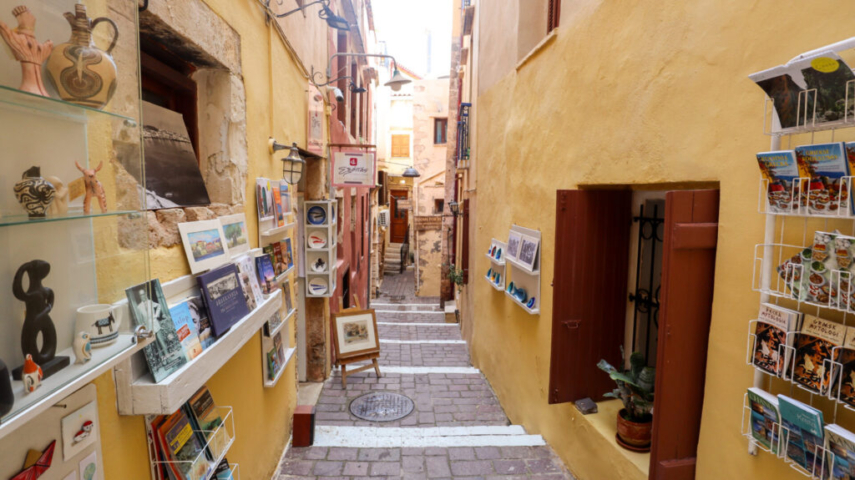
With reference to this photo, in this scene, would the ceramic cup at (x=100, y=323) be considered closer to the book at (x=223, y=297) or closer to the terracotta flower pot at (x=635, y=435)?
the book at (x=223, y=297)

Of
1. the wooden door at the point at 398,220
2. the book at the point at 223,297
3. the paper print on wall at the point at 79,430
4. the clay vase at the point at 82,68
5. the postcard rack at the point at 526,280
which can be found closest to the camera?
the clay vase at the point at 82,68

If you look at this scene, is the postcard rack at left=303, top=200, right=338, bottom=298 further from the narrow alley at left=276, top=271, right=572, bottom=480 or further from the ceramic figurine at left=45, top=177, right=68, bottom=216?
the ceramic figurine at left=45, top=177, right=68, bottom=216

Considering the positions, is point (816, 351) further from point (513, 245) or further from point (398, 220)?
point (398, 220)

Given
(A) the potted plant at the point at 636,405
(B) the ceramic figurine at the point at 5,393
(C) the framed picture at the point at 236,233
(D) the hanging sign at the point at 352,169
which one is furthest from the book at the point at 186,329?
(D) the hanging sign at the point at 352,169

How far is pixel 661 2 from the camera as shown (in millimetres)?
2723

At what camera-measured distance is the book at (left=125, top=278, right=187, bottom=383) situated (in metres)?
1.66

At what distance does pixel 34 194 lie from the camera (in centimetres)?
120

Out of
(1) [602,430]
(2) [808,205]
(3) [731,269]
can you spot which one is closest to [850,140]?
(2) [808,205]

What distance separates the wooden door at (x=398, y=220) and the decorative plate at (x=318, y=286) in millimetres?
22153

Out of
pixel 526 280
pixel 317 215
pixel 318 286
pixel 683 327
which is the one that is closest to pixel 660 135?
pixel 683 327

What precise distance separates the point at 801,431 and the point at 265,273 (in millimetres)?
3160

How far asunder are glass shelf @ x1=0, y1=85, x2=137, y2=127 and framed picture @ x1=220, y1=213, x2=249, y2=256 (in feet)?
4.47

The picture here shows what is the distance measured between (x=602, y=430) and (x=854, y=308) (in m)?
2.27

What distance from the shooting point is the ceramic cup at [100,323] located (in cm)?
141
